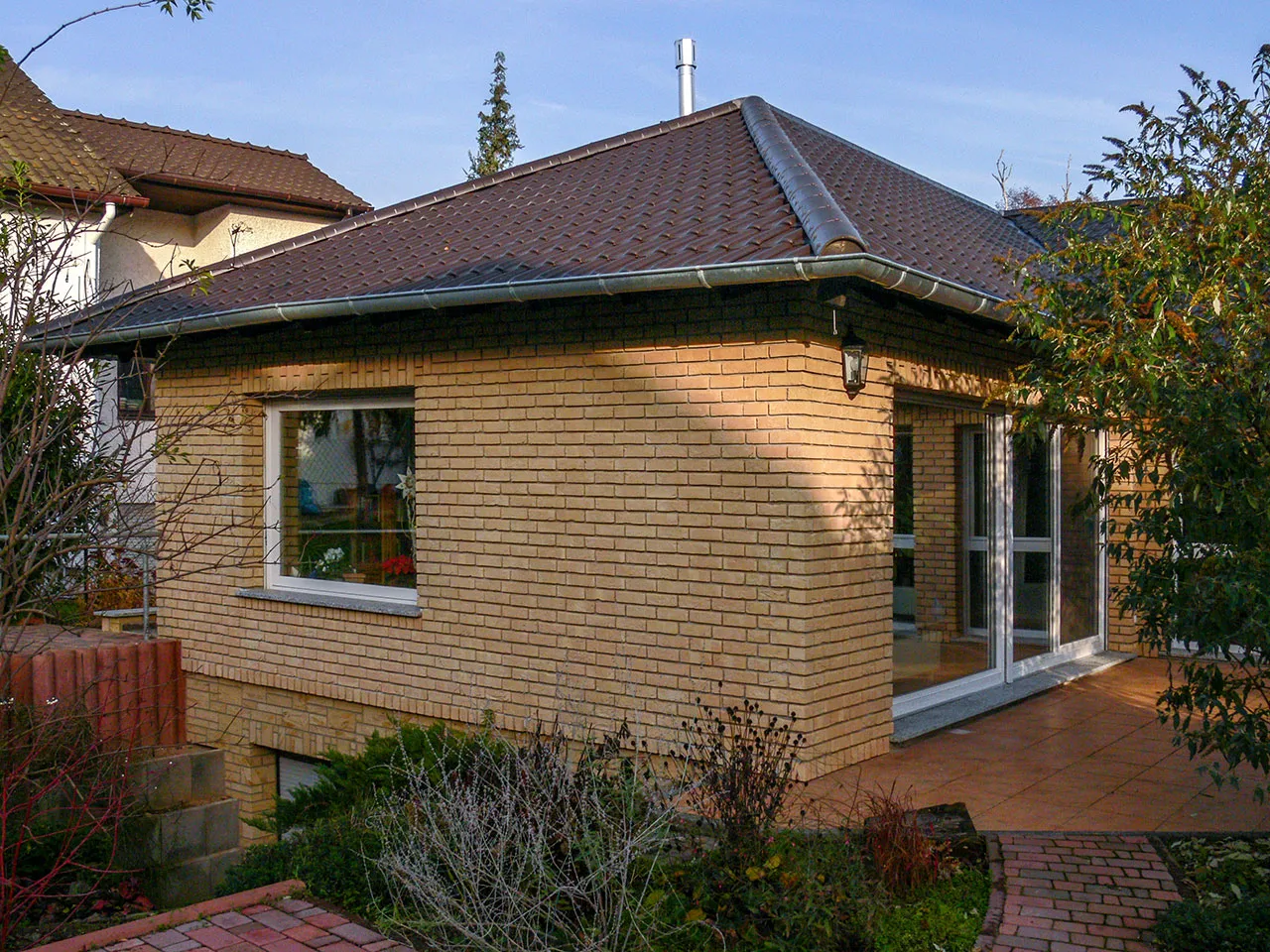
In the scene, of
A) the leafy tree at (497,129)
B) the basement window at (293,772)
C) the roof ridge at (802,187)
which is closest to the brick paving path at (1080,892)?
the roof ridge at (802,187)

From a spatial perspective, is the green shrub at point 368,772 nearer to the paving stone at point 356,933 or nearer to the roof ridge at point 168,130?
the paving stone at point 356,933

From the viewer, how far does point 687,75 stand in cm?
1159

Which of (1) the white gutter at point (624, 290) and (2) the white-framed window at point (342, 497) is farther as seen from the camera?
(2) the white-framed window at point (342, 497)

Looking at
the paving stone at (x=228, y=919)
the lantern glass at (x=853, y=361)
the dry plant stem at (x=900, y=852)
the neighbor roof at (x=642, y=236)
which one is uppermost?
the neighbor roof at (x=642, y=236)

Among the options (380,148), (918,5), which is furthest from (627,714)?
(380,148)

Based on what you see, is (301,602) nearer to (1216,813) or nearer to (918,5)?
(1216,813)

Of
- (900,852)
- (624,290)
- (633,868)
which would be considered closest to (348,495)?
(624,290)

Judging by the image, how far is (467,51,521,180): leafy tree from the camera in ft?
117

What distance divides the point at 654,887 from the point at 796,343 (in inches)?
125

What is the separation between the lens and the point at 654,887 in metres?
4.77

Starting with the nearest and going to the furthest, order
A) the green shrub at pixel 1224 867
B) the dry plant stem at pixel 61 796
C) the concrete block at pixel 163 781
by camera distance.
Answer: the green shrub at pixel 1224 867 → the dry plant stem at pixel 61 796 → the concrete block at pixel 163 781

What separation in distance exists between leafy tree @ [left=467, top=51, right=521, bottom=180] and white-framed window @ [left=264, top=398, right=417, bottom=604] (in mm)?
27215

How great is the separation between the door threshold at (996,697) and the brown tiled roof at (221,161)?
14.5 meters

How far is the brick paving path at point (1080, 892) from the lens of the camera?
4559 millimetres
